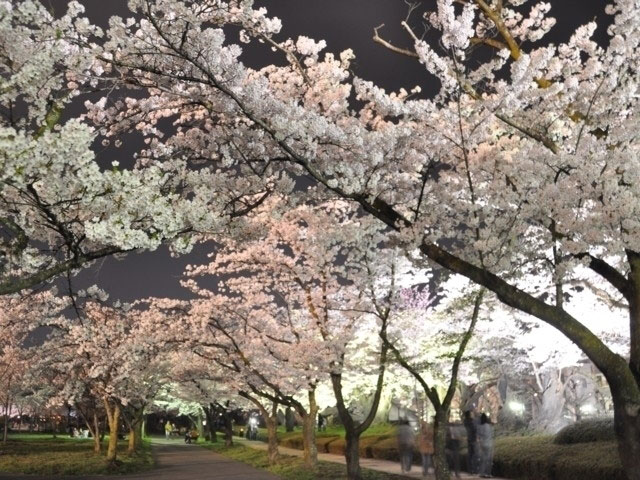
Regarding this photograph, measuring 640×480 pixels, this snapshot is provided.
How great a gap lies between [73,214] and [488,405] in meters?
33.9

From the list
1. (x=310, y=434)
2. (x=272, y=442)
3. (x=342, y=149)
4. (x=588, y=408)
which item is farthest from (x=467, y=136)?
(x=588, y=408)

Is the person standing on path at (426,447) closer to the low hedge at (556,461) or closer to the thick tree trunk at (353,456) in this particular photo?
the low hedge at (556,461)

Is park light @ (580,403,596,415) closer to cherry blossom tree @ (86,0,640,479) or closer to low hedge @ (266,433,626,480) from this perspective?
low hedge @ (266,433,626,480)

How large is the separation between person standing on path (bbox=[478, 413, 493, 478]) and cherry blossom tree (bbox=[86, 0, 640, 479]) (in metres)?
5.29

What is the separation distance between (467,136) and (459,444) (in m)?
9.87

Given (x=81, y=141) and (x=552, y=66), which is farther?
(x=552, y=66)

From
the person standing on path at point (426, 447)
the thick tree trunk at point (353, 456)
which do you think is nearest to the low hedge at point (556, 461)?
the person standing on path at point (426, 447)

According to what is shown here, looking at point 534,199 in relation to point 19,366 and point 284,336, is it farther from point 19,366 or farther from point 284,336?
point 19,366

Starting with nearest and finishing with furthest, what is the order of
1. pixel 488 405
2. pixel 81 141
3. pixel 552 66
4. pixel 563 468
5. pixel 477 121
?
1. pixel 81 141
2. pixel 477 121
3. pixel 552 66
4. pixel 563 468
5. pixel 488 405

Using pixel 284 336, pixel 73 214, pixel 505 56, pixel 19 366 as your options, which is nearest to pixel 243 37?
pixel 73 214

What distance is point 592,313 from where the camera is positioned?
19.5 m

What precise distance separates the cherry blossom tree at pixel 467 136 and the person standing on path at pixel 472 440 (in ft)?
19.5

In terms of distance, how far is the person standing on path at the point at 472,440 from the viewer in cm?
1483

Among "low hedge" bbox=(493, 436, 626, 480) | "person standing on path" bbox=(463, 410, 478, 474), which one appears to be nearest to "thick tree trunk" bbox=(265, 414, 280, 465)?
"person standing on path" bbox=(463, 410, 478, 474)
